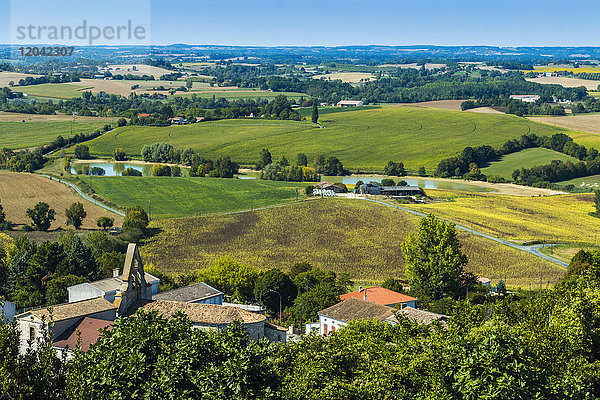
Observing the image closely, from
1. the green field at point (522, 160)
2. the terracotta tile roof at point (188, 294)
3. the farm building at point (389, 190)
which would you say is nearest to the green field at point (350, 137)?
the green field at point (522, 160)

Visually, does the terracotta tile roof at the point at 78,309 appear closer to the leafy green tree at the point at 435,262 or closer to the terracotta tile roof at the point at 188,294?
the terracotta tile roof at the point at 188,294

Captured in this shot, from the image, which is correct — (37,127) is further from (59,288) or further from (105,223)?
(59,288)

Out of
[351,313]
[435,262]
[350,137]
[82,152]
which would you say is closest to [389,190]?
[435,262]

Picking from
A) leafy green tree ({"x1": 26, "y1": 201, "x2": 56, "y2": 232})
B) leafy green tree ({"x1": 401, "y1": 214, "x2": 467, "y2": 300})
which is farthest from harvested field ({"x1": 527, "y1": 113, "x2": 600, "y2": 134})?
leafy green tree ({"x1": 26, "y1": 201, "x2": 56, "y2": 232})

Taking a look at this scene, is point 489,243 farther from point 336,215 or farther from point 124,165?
point 124,165

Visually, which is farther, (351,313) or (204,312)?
(351,313)

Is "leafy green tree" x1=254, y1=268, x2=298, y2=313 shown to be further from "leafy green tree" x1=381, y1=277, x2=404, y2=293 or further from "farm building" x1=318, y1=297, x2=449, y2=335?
"leafy green tree" x1=381, y1=277, x2=404, y2=293

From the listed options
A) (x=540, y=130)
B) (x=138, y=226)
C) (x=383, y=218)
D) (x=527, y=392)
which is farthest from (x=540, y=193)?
(x=527, y=392)
